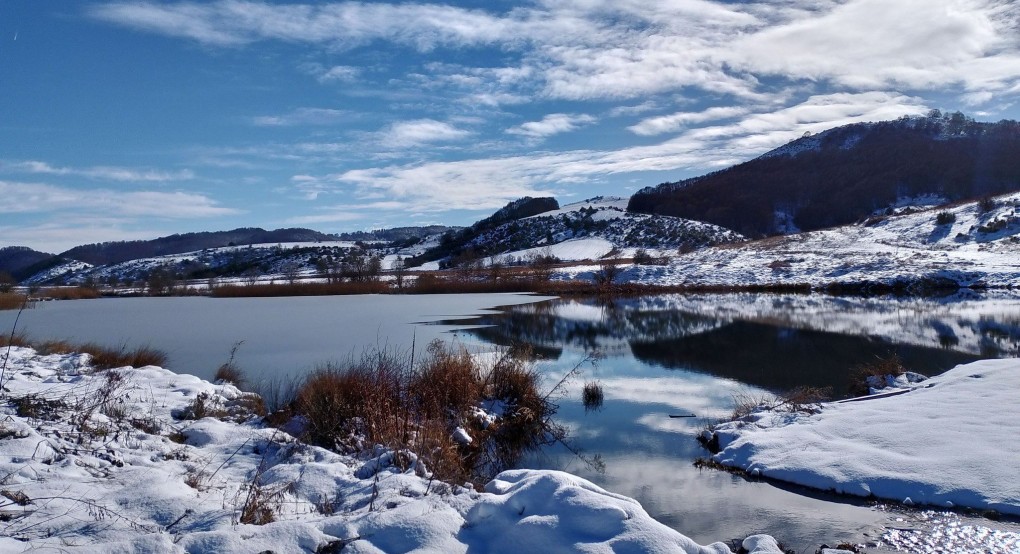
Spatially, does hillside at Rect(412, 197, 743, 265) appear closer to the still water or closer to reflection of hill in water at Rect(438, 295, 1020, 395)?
reflection of hill in water at Rect(438, 295, 1020, 395)

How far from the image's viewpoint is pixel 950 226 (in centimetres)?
4600

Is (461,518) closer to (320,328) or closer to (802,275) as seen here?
(320,328)

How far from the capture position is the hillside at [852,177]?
95.8 meters

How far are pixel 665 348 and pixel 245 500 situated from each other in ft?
46.9

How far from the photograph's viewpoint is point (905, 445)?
731 centimetres

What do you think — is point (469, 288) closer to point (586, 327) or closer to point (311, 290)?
point (311, 290)

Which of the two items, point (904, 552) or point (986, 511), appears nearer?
point (904, 552)

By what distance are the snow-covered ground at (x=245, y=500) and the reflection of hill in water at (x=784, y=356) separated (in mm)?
8244

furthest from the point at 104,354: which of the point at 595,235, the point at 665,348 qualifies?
the point at 595,235

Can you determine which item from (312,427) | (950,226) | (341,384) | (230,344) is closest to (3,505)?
(312,427)

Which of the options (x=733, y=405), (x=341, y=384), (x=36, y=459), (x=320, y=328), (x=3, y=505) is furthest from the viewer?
(x=320, y=328)

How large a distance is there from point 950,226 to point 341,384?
50900mm

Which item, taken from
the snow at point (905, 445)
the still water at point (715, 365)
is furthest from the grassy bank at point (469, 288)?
the snow at point (905, 445)

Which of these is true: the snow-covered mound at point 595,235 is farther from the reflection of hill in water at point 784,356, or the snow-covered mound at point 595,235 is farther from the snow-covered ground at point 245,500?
the snow-covered ground at point 245,500
